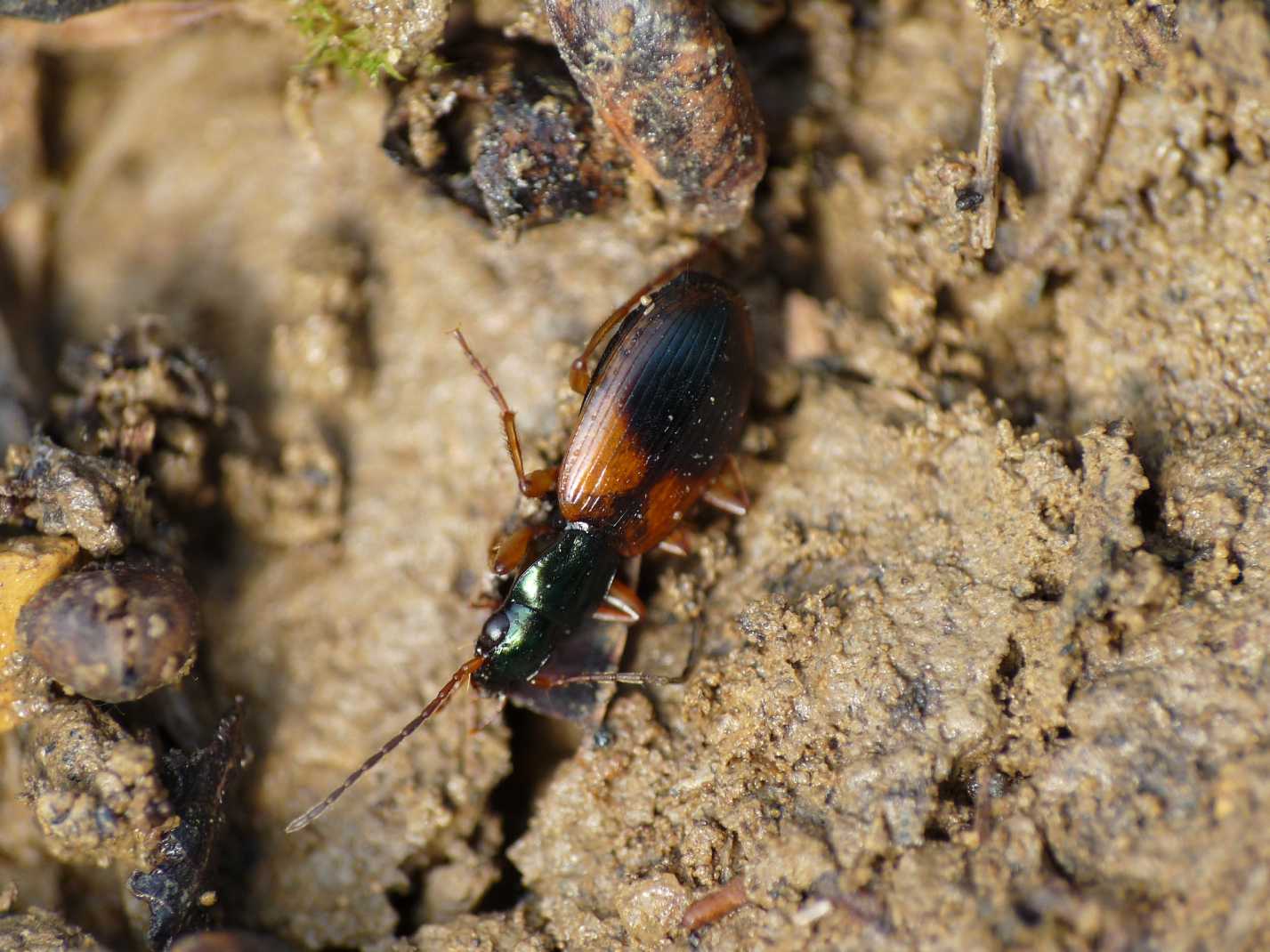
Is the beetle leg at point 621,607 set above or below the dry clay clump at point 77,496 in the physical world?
below

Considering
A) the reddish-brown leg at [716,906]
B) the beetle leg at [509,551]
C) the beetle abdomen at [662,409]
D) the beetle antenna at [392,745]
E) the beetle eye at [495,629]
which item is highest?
the beetle abdomen at [662,409]

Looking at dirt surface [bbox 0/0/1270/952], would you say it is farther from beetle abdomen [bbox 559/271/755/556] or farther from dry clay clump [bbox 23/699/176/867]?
dry clay clump [bbox 23/699/176/867]

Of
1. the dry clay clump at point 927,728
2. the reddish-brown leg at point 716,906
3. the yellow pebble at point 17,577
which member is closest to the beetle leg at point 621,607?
the dry clay clump at point 927,728

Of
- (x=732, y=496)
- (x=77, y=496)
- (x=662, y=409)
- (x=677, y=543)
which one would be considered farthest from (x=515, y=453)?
(x=77, y=496)

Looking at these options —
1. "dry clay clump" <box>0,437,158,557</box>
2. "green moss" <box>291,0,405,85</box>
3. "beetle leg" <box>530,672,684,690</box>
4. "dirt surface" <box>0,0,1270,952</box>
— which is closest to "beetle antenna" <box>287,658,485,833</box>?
"dirt surface" <box>0,0,1270,952</box>

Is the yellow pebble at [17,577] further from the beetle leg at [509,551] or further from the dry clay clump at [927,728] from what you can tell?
the dry clay clump at [927,728]

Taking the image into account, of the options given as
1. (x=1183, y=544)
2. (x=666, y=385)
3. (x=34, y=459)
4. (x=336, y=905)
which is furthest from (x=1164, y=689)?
(x=34, y=459)

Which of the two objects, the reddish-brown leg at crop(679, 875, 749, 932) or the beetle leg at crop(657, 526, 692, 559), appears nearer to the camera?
the reddish-brown leg at crop(679, 875, 749, 932)

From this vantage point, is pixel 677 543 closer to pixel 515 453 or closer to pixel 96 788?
pixel 515 453
